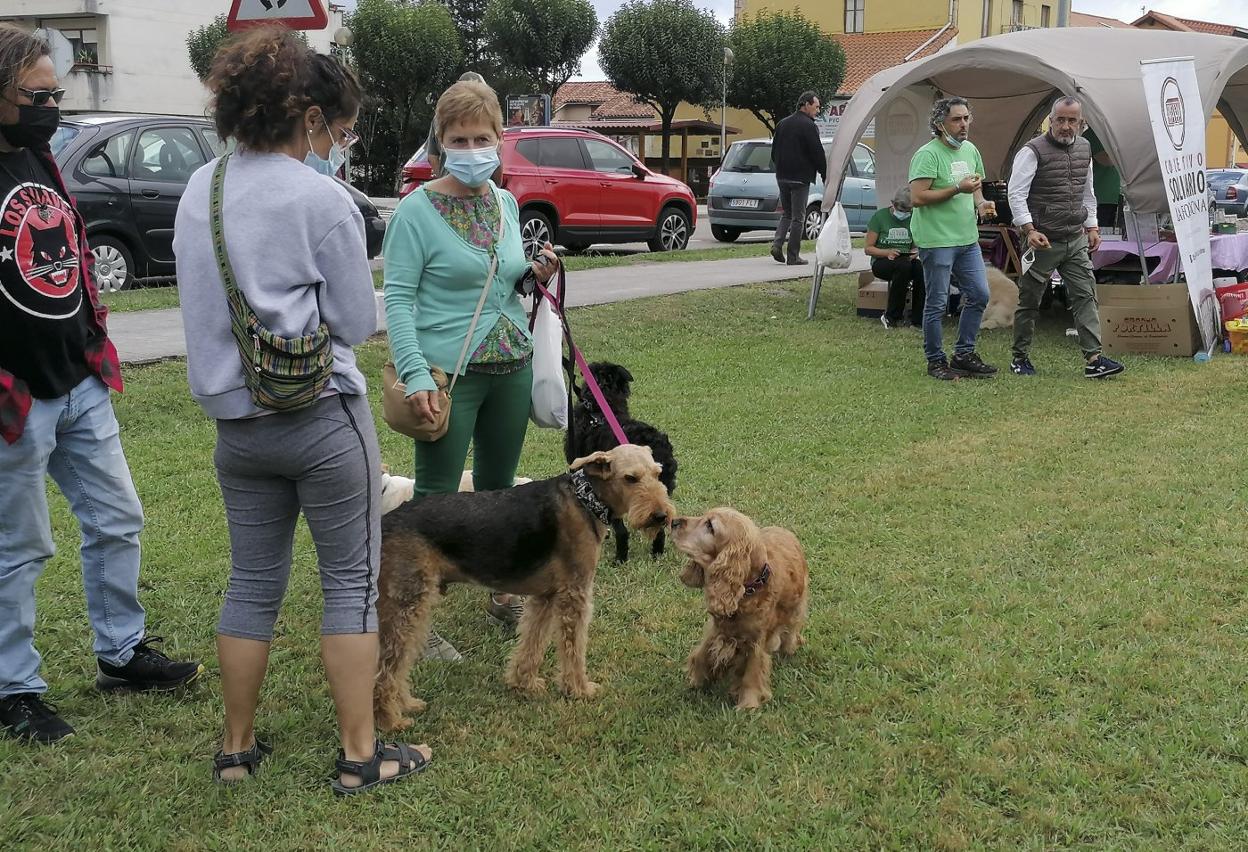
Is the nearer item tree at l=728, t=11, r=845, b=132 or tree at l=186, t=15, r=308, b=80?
tree at l=728, t=11, r=845, b=132

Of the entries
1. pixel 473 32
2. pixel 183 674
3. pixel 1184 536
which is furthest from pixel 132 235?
pixel 473 32

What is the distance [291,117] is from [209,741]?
5.95 feet

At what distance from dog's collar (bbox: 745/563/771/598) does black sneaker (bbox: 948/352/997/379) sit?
5593mm

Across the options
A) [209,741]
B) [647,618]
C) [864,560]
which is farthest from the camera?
[864,560]

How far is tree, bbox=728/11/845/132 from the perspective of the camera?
3844 cm

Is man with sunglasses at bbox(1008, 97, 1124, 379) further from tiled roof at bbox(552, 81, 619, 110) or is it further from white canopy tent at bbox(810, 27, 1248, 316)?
tiled roof at bbox(552, 81, 619, 110)

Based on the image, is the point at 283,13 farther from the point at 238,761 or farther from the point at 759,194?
the point at 759,194

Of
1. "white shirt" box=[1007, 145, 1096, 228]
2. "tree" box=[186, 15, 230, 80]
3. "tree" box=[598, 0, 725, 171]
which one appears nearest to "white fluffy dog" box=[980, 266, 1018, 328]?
"white shirt" box=[1007, 145, 1096, 228]

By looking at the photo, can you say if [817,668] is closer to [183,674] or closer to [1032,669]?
[1032,669]

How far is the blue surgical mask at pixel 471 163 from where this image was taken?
3.30 meters

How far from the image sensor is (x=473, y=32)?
4584cm

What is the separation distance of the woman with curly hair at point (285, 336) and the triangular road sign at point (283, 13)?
10.8ft

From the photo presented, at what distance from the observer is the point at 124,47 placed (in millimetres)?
39531

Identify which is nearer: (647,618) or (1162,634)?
(1162,634)
